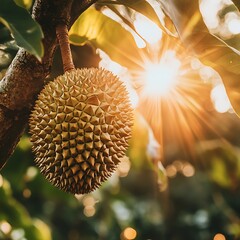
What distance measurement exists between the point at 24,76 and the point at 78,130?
0.51 ft

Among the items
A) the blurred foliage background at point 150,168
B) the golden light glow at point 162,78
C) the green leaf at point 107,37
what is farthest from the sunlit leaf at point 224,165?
the green leaf at point 107,37

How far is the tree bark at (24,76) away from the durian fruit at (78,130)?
4cm

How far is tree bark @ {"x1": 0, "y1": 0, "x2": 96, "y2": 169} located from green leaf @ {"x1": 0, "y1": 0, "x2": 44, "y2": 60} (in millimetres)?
126

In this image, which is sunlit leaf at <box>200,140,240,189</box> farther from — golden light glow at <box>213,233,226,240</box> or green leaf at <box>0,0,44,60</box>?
golden light glow at <box>213,233,226,240</box>

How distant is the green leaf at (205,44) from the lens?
77 centimetres

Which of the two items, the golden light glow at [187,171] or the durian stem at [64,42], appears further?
the golden light glow at [187,171]

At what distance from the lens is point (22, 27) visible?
673mm

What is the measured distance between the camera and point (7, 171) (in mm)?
1760

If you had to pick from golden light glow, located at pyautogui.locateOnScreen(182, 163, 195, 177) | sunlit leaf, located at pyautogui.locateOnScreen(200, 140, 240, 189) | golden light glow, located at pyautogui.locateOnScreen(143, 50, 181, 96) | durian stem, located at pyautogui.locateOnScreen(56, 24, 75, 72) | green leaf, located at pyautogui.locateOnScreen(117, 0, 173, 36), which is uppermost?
durian stem, located at pyautogui.locateOnScreen(56, 24, 75, 72)

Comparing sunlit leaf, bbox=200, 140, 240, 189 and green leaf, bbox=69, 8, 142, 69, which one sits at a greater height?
green leaf, bbox=69, 8, 142, 69

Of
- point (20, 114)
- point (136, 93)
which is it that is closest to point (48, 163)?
point (20, 114)

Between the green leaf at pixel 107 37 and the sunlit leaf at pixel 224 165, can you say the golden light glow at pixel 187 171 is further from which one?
the green leaf at pixel 107 37

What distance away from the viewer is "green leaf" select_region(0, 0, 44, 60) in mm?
637

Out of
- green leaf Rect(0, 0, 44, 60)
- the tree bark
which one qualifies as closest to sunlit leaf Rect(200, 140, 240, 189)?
the tree bark
